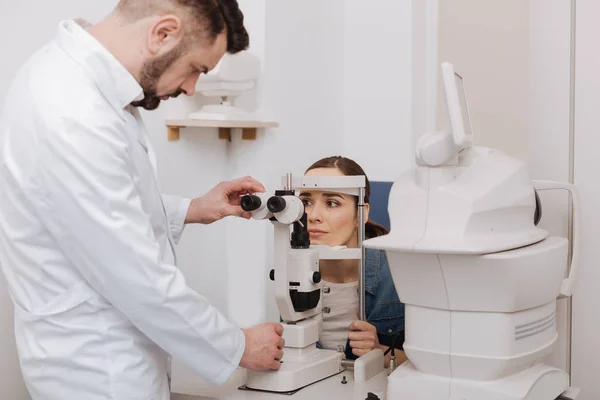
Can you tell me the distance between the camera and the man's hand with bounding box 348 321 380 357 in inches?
74.2

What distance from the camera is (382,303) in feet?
6.72

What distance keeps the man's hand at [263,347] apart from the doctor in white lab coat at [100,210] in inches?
4.0

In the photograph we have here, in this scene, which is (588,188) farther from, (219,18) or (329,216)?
(219,18)

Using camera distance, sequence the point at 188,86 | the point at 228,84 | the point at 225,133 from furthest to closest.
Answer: the point at 225,133
the point at 228,84
the point at 188,86

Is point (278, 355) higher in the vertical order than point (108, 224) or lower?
lower

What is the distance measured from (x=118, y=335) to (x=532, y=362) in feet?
2.79

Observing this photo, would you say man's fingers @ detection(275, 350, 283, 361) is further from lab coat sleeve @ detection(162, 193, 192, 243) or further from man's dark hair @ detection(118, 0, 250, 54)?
man's dark hair @ detection(118, 0, 250, 54)

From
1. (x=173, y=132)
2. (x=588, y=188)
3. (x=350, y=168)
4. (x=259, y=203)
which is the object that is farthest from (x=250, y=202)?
(x=588, y=188)

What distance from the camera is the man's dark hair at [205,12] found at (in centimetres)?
137

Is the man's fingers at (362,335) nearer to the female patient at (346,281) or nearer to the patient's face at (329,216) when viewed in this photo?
the female patient at (346,281)

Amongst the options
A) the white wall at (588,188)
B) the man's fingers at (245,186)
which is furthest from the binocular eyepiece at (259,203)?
the white wall at (588,188)

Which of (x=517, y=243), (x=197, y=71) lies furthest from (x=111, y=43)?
(x=517, y=243)

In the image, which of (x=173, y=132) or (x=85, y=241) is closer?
(x=85, y=241)

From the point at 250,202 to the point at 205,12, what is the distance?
0.44 m
